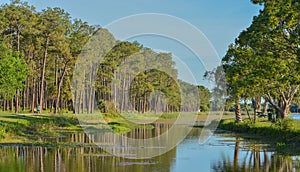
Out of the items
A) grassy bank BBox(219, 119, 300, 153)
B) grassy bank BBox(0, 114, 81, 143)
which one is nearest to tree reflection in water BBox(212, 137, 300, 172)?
grassy bank BBox(219, 119, 300, 153)

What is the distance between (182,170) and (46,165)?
6.44m

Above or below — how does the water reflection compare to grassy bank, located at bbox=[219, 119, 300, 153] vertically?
below

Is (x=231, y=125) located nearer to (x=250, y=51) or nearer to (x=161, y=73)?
(x=250, y=51)

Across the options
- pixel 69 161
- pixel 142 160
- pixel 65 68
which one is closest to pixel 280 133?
pixel 142 160

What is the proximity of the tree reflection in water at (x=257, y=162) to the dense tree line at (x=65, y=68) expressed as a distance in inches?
1306

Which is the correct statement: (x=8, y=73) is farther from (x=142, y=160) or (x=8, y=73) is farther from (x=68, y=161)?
(x=142, y=160)

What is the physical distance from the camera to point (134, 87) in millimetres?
96938

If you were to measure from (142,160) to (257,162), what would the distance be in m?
6.07

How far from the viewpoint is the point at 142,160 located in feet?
84.0

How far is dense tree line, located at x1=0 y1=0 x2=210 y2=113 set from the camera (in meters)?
64.4

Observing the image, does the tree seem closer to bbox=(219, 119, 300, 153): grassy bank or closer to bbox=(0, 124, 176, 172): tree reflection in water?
bbox=(0, 124, 176, 172): tree reflection in water

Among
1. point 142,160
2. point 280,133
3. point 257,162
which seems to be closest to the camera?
point 257,162

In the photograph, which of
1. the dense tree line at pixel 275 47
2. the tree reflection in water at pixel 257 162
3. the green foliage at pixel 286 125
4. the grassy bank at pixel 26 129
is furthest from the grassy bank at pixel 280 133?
the grassy bank at pixel 26 129

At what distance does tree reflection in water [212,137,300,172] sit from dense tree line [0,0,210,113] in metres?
33.2
